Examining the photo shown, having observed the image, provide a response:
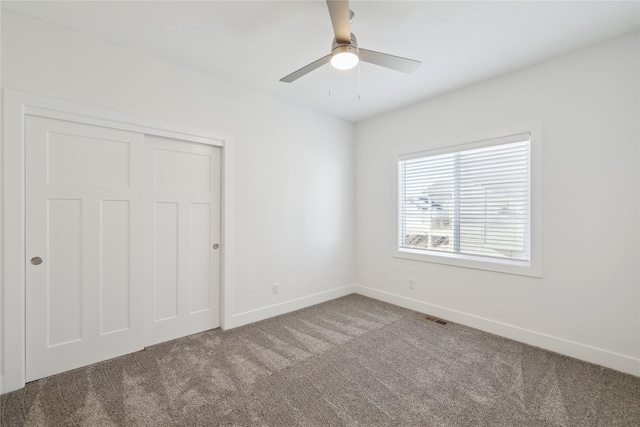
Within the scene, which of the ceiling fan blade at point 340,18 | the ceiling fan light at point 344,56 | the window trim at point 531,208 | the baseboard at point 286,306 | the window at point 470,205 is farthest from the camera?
the baseboard at point 286,306

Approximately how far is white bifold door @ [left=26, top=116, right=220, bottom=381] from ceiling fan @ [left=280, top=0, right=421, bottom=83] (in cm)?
166

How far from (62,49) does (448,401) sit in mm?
3902

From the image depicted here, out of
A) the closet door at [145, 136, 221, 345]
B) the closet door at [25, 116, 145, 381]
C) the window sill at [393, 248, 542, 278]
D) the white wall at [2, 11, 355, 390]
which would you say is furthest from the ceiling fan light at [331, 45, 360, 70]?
the window sill at [393, 248, 542, 278]

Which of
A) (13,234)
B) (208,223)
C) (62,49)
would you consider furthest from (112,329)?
(62,49)

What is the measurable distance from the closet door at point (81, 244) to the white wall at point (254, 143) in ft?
1.25

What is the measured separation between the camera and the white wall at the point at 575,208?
2.27 m

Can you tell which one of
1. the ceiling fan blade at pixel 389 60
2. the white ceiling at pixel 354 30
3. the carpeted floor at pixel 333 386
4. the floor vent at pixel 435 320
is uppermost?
the white ceiling at pixel 354 30

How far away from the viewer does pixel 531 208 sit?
9.03 feet

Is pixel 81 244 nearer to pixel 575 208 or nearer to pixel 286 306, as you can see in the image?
pixel 286 306

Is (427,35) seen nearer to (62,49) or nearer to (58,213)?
(62,49)

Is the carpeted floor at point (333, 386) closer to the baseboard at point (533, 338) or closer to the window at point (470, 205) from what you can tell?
the baseboard at point (533, 338)

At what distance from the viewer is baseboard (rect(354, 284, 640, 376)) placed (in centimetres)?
228

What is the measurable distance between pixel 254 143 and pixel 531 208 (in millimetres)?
3012

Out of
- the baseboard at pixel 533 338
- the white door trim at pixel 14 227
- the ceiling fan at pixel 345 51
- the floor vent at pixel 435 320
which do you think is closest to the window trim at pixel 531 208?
the baseboard at pixel 533 338
